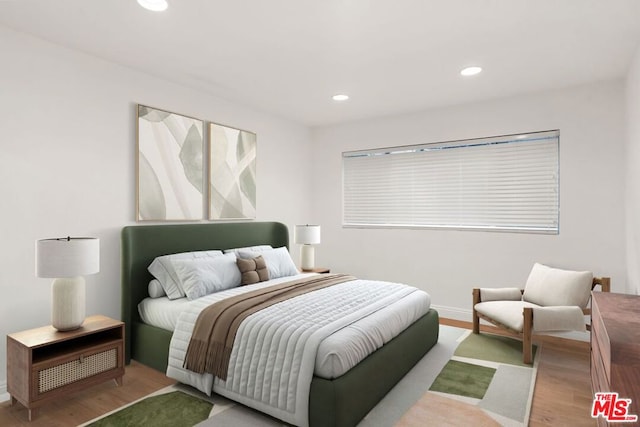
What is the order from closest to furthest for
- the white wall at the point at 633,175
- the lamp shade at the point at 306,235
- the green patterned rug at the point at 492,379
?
the green patterned rug at the point at 492,379 < the white wall at the point at 633,175 < the lamp shade at the point at 306,235

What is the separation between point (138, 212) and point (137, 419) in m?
1.79

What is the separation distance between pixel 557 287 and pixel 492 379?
1267mm

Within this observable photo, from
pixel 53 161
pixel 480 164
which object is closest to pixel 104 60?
pixel 53 161

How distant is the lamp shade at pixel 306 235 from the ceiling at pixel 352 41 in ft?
5.68

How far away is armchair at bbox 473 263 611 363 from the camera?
10.7 ft

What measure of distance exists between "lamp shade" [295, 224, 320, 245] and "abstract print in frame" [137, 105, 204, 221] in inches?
53.0

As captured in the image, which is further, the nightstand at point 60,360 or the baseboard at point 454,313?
the baseboard at point 454,313

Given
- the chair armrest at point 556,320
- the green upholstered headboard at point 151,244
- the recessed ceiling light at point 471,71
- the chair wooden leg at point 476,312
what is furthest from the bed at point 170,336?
the recessed ceiling light at point 471,71

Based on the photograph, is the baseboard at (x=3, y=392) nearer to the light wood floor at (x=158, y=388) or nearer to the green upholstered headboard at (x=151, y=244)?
the light wood floor at (x=158, y=388)

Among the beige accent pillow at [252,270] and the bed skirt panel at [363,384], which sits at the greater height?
the beige accent pillow at [252,270]

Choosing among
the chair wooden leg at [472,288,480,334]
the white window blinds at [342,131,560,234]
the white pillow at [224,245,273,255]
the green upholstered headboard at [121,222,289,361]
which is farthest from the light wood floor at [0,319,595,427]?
the white window blinds at [342,131,560,234]

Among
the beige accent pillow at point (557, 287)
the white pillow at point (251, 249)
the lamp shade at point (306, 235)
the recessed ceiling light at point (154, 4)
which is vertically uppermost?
the recessed ceiling light at point (154, 4)

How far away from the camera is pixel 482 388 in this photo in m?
2.78

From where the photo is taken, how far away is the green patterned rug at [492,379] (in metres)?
2.52
